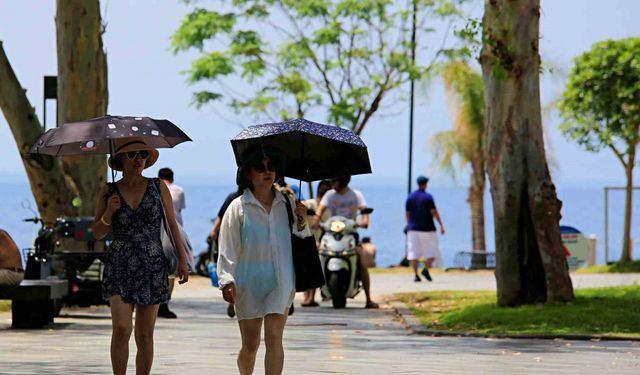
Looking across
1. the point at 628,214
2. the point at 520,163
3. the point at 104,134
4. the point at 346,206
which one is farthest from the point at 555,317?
the point at 628,214

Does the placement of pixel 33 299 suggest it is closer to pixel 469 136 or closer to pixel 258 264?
pixel 258 264

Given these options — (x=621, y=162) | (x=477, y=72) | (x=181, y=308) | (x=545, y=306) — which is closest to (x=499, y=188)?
(x=545, y=306)

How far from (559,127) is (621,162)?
2139mm

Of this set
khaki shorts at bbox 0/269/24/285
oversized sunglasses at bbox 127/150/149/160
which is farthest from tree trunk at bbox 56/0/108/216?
oversized sunglasses at bbox 127/150/149/160

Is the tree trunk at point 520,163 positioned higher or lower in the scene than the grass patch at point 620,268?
higher

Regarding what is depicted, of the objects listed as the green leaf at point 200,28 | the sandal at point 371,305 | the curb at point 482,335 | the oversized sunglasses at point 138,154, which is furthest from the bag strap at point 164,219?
the green leaf at point 200,28

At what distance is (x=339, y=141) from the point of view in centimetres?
1118

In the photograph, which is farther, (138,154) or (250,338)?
(138,154)

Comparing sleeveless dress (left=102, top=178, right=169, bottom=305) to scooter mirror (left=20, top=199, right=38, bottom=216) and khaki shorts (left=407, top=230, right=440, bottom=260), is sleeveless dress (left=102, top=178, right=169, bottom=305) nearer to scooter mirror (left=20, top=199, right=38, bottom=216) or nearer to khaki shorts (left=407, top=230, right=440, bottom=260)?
scooter mirror (left=20, top=199, right=38, bottom=216)

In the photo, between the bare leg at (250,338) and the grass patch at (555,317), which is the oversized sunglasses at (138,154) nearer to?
the bare leg at (250,338)

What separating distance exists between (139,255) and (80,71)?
12.8 meters

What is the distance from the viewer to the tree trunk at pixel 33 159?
77.4 ft

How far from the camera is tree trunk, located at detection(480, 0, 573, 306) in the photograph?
19.6 meters

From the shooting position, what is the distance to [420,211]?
3112 centimetres
